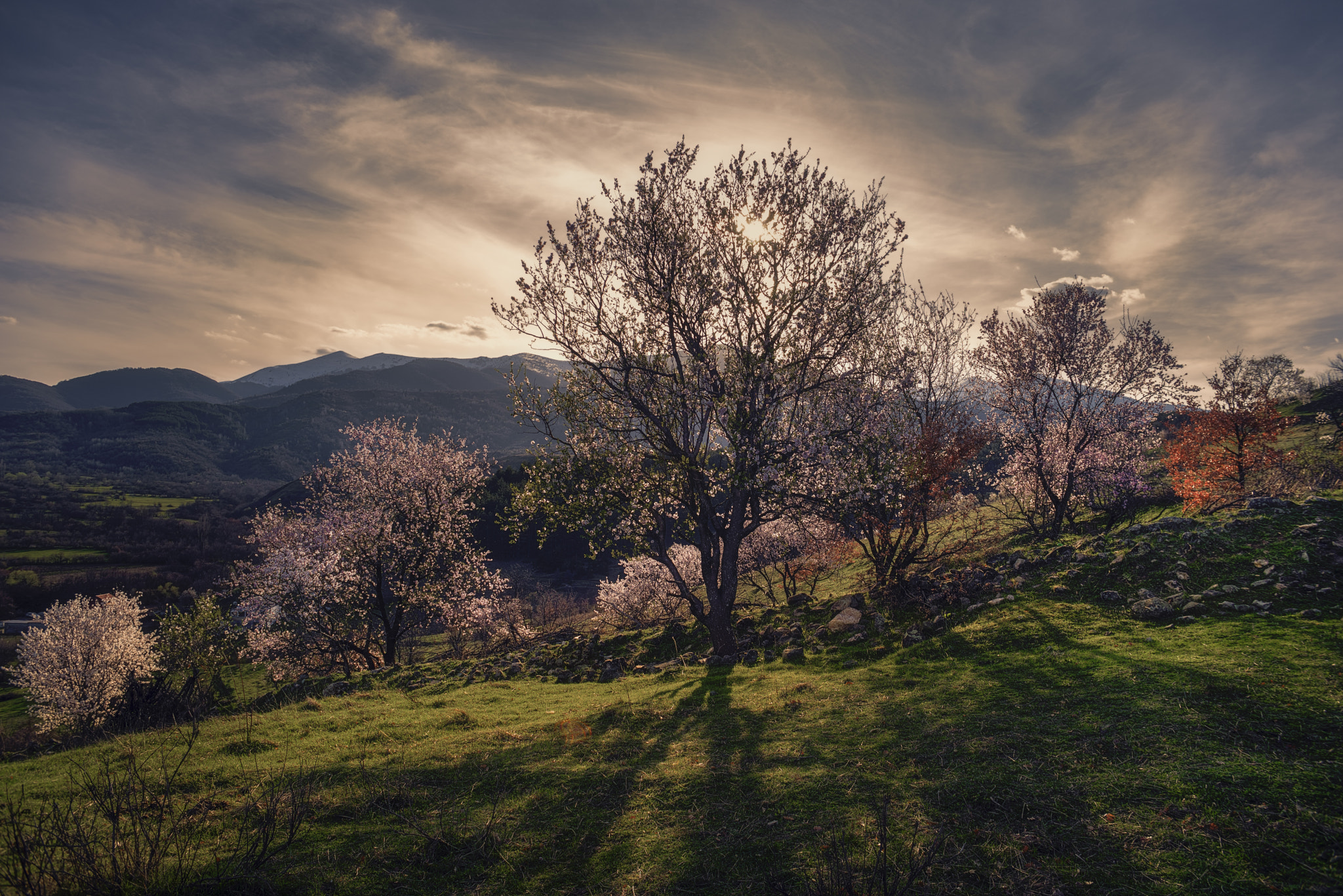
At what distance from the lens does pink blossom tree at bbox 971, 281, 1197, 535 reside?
25391 mm

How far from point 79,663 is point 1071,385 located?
198 ft

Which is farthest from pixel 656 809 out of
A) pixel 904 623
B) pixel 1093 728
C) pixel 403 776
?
pixel 904 623

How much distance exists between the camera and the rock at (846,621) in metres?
17.6

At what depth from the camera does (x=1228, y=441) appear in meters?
30.8

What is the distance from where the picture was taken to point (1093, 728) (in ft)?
24.3

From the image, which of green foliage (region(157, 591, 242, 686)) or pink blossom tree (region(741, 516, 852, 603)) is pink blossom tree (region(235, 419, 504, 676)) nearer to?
green foliage (region(157, 591, 242, 686))

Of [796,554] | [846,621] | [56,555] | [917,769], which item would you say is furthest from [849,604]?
[56,555]

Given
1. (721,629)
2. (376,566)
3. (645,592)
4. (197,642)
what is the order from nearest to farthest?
(721,629) < (197,642) < (376,566) < (645,592)

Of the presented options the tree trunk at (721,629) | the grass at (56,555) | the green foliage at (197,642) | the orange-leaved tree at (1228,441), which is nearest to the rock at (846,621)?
the tree trunk at (721,629)

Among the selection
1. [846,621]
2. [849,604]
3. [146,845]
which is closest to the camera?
[146,845]

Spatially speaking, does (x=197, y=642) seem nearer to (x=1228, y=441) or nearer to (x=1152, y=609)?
(x=1152, y=609)

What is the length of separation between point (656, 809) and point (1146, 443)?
3455 cm

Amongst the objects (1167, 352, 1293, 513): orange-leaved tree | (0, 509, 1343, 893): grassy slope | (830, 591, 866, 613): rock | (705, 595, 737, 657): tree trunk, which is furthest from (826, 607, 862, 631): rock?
(1167, 352, 1293, 513): orange-leaved tree

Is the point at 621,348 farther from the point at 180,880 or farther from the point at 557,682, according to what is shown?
the point at 180,880
